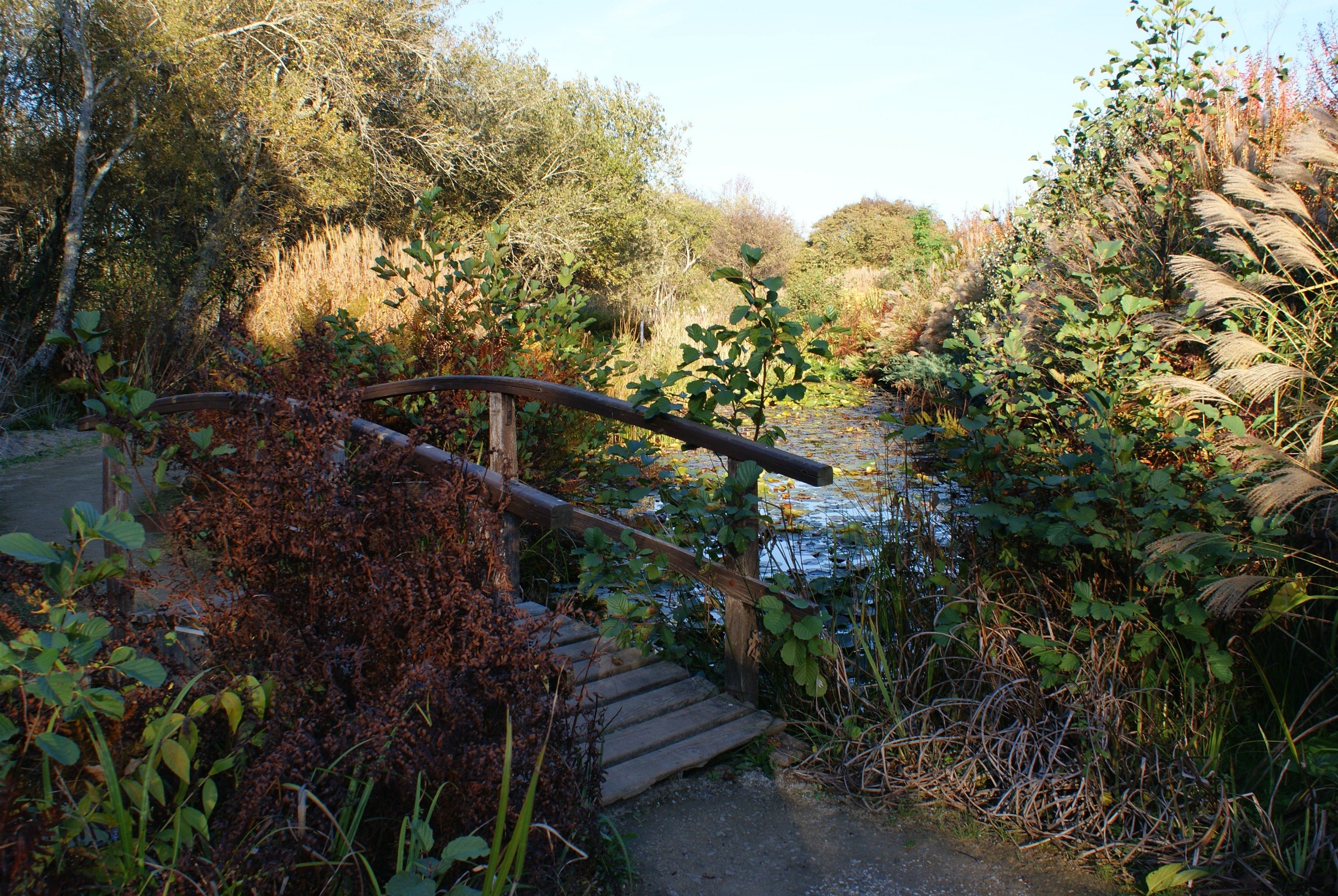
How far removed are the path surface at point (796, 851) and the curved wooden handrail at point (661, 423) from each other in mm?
903

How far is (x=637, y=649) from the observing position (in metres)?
3.16

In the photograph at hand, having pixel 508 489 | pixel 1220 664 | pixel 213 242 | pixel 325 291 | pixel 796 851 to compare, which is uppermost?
pixel 213 242

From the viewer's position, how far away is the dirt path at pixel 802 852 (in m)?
2.01

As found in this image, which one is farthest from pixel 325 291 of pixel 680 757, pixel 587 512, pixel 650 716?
pixel 680 757

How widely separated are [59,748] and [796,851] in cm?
163

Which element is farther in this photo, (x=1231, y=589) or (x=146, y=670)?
(x=1231, y=589)

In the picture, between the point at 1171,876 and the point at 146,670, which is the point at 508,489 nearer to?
the point at 146,670

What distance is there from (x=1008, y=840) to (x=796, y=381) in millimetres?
1471

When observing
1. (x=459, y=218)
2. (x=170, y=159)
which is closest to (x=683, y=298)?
(x=459, y=218)

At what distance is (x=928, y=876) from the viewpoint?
2053 mm

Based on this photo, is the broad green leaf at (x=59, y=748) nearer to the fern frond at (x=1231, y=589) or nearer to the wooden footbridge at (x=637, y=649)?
the wooden footbridge at (x=637, y=649)

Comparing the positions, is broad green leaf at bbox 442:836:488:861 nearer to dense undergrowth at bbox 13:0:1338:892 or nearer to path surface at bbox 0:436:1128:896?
dense undergrowth at bbox 13:0:1338:892

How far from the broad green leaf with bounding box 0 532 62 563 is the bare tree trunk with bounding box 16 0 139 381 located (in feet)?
27.6

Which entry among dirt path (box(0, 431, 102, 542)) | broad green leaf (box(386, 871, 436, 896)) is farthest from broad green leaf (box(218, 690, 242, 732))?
dirt path (box(0, 431, 102, 542))
